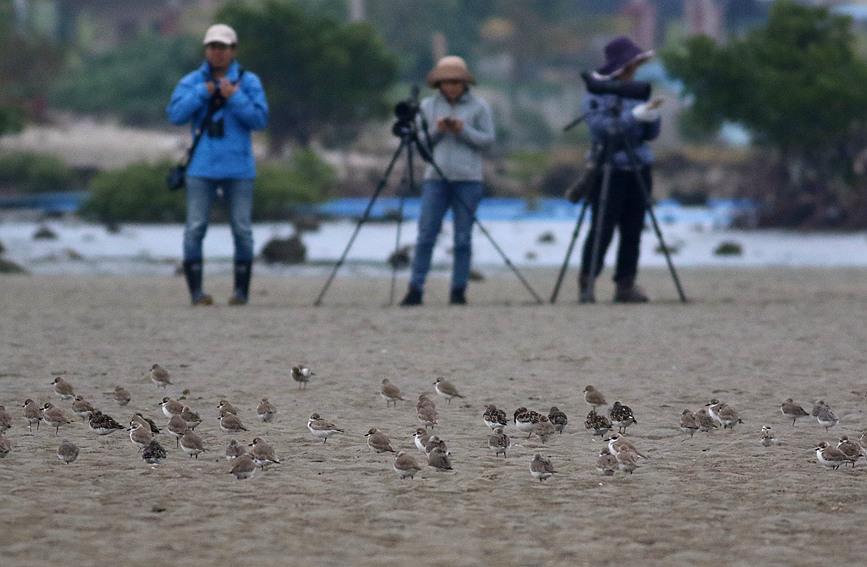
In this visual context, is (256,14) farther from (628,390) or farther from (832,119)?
(628,390)

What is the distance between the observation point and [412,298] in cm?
1477

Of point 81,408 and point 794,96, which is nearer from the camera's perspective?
point 81,408

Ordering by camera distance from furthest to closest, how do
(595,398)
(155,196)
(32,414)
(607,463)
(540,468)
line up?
(155,196), (595,398), (32,414), (607,463), (540,468)

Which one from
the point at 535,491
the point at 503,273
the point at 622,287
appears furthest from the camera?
the point at 503,273

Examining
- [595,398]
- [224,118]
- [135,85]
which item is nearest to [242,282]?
[224,118]

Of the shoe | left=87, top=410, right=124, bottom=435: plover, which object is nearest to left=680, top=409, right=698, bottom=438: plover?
left=87, top=410, right=124, bottom=435: plover

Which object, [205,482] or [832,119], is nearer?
[205,482]

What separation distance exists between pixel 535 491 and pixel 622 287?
28.2 ft

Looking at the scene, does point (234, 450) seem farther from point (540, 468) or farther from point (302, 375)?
point (302, 375)

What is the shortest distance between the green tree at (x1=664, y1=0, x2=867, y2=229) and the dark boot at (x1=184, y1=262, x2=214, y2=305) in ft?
66.4

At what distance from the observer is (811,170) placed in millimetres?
33969

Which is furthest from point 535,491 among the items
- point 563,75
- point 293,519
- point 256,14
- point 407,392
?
point 563,75

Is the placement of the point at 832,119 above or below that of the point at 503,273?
above

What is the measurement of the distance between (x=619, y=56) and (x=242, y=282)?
12.1 ft
